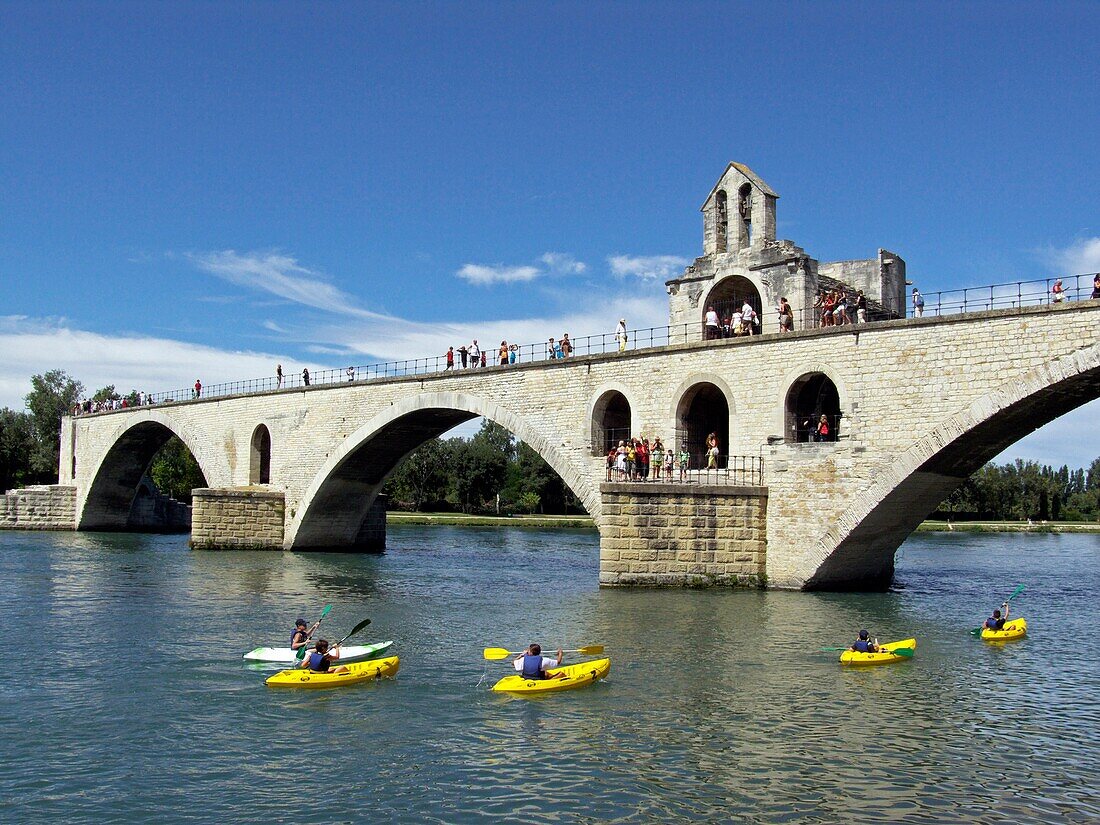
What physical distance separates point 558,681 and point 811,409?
15061 mm

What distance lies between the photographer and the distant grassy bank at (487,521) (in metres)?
74.7

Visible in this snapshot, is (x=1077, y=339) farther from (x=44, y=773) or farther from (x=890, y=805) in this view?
(x=44, y=773)

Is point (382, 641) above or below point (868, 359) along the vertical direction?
below

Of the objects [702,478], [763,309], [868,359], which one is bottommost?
[702,478]

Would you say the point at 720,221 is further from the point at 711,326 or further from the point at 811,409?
the point at 811,409

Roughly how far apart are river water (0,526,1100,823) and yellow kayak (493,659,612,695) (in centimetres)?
21

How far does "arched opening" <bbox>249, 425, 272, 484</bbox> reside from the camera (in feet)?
152

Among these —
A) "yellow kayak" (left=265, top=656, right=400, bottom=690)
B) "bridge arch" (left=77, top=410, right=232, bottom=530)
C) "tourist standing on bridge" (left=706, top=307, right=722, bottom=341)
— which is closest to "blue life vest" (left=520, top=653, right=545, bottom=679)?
"yellow kayak" (left=265, top=656, right=400, bottom=690)

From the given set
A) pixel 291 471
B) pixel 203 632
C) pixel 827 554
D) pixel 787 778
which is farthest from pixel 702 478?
pixel 291 471

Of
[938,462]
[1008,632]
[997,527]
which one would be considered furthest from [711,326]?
[997,527]

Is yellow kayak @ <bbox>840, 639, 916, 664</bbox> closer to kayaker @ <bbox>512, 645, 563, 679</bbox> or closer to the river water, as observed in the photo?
the river water

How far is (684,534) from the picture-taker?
84.6 ft

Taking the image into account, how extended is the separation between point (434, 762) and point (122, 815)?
10.6 feet

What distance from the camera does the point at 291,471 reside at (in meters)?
42.9
